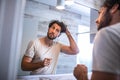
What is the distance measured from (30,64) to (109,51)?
59 centimetres

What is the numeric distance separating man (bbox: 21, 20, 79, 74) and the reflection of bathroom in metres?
0.03

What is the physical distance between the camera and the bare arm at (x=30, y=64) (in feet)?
3.49

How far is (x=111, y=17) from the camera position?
86cm

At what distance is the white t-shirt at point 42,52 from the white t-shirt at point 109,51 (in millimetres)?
542

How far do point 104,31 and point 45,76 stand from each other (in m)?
0.62

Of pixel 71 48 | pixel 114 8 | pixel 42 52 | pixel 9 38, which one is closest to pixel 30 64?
pixel 42 52

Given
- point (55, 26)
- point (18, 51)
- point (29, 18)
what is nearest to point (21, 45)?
point (18, 51)

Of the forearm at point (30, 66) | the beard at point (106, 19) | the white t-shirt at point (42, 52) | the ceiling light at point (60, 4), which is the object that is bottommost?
the forearm at point (30, 66)

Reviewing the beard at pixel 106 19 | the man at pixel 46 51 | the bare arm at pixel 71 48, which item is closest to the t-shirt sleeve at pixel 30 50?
the man at pixel 46 51

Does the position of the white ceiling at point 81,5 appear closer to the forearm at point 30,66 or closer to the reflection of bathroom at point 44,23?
the reflection of bathroom at point 44,23

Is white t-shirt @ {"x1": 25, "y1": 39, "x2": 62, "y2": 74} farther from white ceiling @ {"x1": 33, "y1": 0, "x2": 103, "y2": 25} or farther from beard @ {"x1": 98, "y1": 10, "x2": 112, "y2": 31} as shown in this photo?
beard @ {"x1": 98, "y1": 10, "x2": 112, "y2": 31}

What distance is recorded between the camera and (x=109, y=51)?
66cm

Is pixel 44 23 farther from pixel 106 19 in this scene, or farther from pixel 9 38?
pixel 106 19

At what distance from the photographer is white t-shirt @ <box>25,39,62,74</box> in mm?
1107
